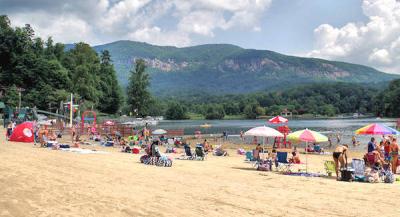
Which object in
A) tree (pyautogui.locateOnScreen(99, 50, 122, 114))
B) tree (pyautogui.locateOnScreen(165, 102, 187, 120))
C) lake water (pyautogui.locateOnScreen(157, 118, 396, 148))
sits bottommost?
lake water (pyautogui.locateOnScreen(157, 118, 396, 148))

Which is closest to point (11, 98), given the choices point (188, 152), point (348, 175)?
point (188, 152)

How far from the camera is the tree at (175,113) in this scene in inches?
7721

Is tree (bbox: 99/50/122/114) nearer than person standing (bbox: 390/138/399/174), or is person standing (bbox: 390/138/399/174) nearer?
person standing (bbox: 390/138/399/174)

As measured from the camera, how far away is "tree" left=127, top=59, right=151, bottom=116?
113 metres

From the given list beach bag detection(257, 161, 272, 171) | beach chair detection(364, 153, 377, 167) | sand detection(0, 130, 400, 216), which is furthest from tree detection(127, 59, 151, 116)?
beach chair detection(364, 153, 377, 167)

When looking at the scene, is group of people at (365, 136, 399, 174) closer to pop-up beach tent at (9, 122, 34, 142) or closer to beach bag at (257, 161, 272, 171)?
beach bag at (257, 161, 272, 171)

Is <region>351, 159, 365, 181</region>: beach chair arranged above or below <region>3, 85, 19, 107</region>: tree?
below

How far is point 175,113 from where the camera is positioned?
196875 mm

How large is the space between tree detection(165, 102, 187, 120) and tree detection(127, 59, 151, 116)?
79669mm

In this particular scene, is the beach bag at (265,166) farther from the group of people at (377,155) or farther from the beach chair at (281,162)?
the group of people at (377,155)

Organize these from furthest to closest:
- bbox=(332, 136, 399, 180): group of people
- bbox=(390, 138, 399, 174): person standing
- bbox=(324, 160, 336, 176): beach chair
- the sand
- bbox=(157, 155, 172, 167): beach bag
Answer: bbox=(157, 155, 172, 167): beach bag, bbox=(390, 138, 399, 174): person standing, bbox=(324, 160, 336, 176): beach chair, bbox=(332, 136, 399, 180): group of people, the sand

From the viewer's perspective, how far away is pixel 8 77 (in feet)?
265

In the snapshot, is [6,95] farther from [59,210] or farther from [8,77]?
[59,210]

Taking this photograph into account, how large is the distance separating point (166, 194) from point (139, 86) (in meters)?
103
